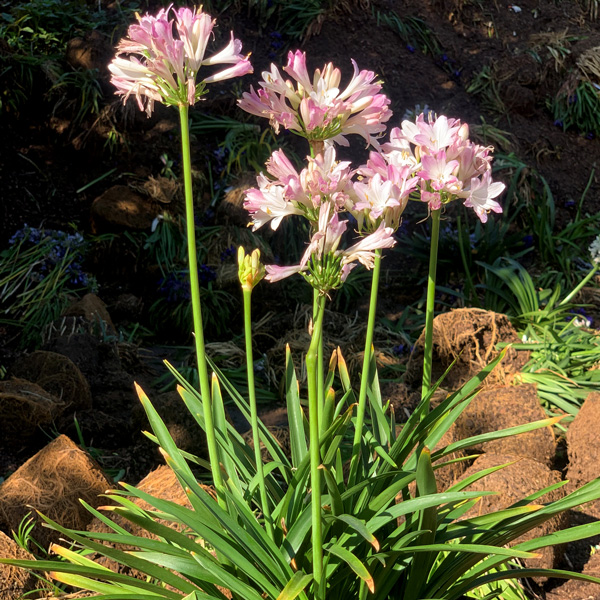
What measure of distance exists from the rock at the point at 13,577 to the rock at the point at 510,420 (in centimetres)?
162

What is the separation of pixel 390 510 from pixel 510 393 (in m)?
1.35

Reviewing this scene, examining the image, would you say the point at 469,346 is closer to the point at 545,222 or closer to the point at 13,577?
the point at 545,222

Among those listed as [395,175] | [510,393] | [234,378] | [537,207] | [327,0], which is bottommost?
[234,378]

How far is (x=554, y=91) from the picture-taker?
6.11 meters

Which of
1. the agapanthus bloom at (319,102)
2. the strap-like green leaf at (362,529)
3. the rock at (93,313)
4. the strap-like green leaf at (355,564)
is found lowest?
the rock at (93,313)

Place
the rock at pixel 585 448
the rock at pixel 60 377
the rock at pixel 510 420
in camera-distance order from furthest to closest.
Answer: the rock at pixel 60 377 < the rock at pixel 510 420 < the rock at pixel 585 448

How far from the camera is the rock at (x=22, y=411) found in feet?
9.62

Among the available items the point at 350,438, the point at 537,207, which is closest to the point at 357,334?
the point at 350,438

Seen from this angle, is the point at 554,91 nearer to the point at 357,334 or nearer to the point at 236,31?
the point at 236,31

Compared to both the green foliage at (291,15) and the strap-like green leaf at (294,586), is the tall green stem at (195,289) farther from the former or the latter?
the green foliage at (291,15)

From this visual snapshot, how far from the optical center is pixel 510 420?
8.71 feet

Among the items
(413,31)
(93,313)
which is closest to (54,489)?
(93,313)

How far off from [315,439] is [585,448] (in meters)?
1.68

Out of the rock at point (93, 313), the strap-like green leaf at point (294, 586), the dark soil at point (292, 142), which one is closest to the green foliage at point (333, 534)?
the strap-like green leaf at point (294, 586)
